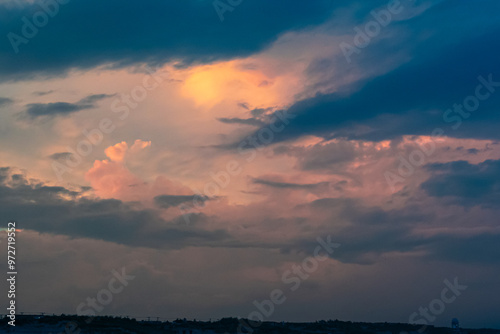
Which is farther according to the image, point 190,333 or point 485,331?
point 485,331

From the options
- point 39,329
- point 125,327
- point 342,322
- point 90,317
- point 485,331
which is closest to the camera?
point 39,329

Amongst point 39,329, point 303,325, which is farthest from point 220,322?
point 39,329

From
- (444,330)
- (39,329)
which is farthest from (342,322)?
(39,329)

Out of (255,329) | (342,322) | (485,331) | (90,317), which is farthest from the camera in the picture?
(485,331)

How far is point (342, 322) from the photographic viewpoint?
150 m

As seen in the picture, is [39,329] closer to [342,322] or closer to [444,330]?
[342,322]

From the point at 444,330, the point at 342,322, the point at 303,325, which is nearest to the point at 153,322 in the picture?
the point at 303,325

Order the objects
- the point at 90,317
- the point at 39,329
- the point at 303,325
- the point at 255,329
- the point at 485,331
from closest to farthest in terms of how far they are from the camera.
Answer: the point at 39,329
the point at 90,317
the point at 255,329
the point at 303,325
the point at 485,331

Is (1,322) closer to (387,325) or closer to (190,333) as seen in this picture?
(190,333)

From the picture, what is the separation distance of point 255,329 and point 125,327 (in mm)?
29924

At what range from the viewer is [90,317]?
11294 centimetres

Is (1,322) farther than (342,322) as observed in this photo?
No

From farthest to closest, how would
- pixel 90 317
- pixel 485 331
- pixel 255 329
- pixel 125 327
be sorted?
pixel 485 331, pixel 255 329, pixel 90 317, pixel 125 327

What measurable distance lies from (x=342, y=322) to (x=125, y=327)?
67492mm
